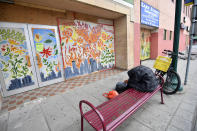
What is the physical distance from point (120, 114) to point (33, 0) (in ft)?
12.7

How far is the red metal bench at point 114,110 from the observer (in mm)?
1209

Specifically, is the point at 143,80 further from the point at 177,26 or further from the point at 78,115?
the point at 177,26

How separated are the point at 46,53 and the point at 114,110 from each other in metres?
3.25

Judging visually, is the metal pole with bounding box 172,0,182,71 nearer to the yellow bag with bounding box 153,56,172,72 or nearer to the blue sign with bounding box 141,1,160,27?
the yellow bag with bounding box 153,56,172,72

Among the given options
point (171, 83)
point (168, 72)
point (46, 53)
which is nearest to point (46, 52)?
point (46, 53)

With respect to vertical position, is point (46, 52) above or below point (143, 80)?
above

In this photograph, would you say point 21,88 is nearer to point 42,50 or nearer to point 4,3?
point 42,50

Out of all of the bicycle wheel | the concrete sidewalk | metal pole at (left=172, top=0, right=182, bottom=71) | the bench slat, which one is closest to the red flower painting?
the concrete sidewalk

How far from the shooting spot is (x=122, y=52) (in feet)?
17.9

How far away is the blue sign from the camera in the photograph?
18.9 ft

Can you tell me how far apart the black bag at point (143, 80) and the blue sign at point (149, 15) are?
4.92 meters

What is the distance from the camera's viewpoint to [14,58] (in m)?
3.06

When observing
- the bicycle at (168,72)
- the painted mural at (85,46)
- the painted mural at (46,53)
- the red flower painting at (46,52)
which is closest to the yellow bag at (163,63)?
the bicycle at (168,72)

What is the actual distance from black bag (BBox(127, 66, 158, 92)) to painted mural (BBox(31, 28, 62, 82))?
9.97 ft
